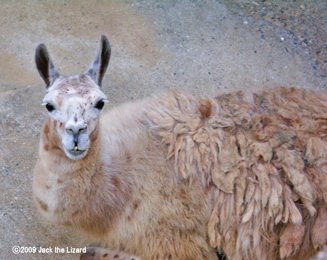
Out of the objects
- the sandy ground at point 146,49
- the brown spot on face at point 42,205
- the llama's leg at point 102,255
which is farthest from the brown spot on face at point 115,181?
the sandy ground at point 146,49

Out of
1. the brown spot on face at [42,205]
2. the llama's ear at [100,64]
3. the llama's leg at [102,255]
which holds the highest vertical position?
the llama's ear at [100,64]

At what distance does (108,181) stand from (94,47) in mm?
2718

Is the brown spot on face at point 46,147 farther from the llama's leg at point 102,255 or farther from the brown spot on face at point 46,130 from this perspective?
the llama's leg at point 102,255

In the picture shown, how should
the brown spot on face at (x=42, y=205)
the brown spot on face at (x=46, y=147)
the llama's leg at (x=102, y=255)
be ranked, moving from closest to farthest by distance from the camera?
1. the brown spot on face at (x=46, y=147)
2. the brown spot on face at (x=42, y=205)
3. the llama's leg at (x=102, y=255)

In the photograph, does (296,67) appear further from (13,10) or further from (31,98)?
(13,10)

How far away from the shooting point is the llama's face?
8.65ft

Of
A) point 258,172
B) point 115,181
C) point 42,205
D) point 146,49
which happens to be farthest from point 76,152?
point 146,49

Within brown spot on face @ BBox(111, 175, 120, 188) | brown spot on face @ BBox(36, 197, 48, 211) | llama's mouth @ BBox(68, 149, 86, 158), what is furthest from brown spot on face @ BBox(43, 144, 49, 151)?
brown spot on face @ BBox(111, 175, 120, 188)

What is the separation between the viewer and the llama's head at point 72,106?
264cm

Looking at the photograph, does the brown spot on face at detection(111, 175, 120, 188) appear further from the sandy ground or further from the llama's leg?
the sandy ground

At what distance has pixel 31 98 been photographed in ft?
15.0

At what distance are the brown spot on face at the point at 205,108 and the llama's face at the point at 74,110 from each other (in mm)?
923

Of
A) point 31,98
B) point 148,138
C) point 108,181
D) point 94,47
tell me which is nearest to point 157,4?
point 94,47

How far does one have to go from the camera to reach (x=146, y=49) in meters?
5.43
